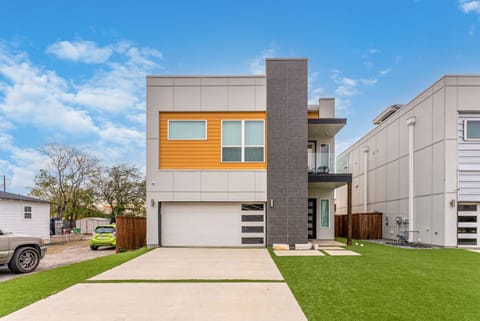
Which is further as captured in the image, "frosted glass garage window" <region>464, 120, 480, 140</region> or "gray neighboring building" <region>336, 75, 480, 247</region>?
"frosted glass garage window" <region>464, 120, 480, 140</region>

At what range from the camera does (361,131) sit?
20.6 metres

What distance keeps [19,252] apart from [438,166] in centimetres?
1461

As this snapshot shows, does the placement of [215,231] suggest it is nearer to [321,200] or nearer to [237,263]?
[237,263]

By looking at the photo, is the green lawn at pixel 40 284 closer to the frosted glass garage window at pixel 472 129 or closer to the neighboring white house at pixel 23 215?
the neighboring white house at pixel 23 215

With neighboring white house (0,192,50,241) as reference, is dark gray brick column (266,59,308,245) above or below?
above

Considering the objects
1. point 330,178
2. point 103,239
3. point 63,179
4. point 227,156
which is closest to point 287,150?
point 330,178

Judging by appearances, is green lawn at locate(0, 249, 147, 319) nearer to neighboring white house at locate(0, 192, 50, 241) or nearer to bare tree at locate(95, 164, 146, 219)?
neighboring white house at locate(0, 192, 50, 241)

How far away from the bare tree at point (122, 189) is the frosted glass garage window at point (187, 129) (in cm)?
1636

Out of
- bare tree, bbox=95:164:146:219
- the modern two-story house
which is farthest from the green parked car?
bare tree, bbox=95:164:146:219

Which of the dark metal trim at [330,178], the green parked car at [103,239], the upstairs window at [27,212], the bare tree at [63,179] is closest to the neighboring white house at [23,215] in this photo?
the upstairs window at [27,212]

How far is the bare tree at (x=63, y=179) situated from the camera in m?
23.6

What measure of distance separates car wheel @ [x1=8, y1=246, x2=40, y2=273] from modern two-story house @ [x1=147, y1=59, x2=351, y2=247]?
3907 mm

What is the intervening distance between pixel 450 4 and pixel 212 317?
1665 cm

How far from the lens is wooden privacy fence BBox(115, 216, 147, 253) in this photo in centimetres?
1043
